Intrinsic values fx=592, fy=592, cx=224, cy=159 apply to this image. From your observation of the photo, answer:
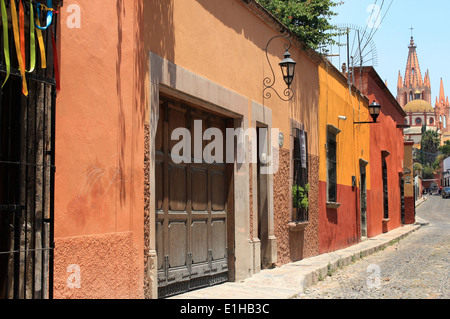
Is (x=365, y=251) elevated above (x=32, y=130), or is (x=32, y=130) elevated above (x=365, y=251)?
(x=32, y=130)

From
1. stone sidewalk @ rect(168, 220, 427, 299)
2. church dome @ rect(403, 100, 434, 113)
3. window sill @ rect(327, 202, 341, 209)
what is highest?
church dome @ rect(403, 100, 434, 113)

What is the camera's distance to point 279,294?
7.32 m

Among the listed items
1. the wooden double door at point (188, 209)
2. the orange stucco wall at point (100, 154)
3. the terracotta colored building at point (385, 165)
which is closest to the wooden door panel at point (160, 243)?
the wooden double door at point (188, 209)

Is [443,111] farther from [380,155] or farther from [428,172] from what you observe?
[380,155]

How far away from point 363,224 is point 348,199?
10.3 feet

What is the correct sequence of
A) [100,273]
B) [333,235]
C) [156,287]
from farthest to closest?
[333,235], [156,287], [100,273]

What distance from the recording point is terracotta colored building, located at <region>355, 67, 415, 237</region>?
20.5 m

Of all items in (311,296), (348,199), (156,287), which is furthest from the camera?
(348,199)

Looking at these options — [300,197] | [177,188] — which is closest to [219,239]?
[177,188]

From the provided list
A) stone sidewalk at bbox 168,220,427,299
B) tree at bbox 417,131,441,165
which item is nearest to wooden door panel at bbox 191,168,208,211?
stone sidewalk at bbox 168,220,427,299

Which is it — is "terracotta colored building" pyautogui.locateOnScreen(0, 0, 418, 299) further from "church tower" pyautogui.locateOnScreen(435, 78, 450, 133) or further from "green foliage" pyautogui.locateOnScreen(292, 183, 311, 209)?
"church tower" pyautogui.locateOnScreen(435, 78, 450, 133)

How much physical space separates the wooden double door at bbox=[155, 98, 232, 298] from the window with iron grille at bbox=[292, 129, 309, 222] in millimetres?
3026

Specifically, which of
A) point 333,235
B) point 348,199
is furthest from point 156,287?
point 348,199
